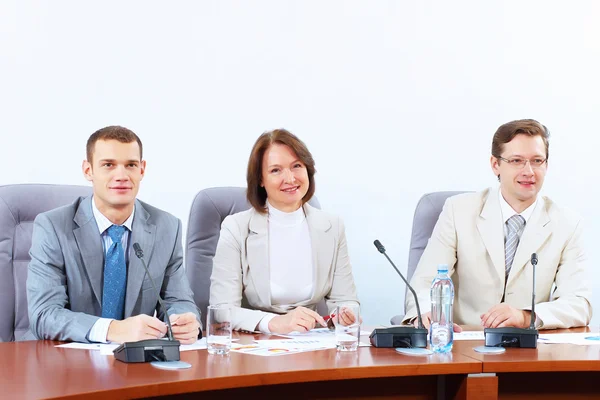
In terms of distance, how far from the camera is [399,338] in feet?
7.34

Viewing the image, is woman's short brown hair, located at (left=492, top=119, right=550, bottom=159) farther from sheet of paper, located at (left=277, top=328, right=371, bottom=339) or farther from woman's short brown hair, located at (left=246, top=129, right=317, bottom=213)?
sheet of paper, located at (left=277, top=328, right=371, bottom=339)

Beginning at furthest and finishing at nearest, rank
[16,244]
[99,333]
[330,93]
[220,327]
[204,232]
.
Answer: [330,93] < [204,232] < [16,244] < [99,333] < [220,327]

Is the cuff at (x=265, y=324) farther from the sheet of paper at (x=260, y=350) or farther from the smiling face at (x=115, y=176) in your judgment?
the smiling face at (x=115, y=176)

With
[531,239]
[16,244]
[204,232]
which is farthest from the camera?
[204,232]

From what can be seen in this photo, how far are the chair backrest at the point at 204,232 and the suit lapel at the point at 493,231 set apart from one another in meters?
0.91

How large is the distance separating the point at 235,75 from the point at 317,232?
1.18 m

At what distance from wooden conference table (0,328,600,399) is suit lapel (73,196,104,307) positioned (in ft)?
1.05

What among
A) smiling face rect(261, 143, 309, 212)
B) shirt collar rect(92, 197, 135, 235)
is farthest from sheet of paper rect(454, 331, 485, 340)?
shirt collar rect(92, 197, 135, 235)

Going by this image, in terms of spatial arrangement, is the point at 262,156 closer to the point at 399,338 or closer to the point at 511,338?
the point at 399,338

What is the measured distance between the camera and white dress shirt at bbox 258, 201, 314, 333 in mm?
2910

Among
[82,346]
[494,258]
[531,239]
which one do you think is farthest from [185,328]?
[531,239]

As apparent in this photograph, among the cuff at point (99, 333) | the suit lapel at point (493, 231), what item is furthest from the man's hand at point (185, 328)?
the suit lapel at point (493, 231)

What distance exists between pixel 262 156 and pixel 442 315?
0.98 metres

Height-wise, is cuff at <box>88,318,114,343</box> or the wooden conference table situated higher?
cuff at <box>88,318,114,343</box>
